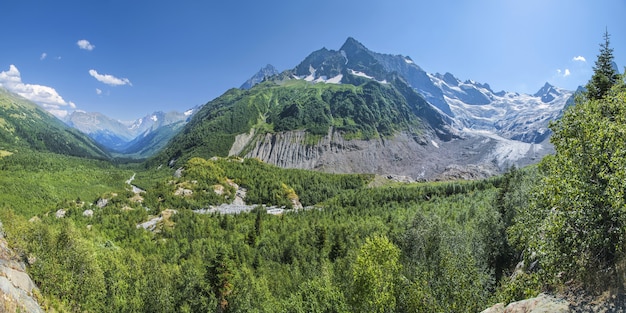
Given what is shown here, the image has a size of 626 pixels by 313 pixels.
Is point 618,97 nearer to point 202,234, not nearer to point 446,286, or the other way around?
point 446,286

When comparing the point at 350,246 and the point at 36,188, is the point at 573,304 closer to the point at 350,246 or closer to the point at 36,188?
the point at 350,246

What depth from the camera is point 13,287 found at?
29.8m

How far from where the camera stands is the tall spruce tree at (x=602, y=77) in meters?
46.4

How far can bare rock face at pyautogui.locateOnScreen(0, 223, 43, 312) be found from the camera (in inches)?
1002

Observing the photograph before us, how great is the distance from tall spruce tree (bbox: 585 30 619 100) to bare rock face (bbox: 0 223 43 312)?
68032 mm

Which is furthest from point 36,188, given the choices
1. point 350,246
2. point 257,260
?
point 350,246

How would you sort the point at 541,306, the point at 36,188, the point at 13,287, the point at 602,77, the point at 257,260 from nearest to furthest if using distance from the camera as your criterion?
the point at 541,306
the point at 13,287
the point at 602,77
the point at 257,260
the point at 36,188

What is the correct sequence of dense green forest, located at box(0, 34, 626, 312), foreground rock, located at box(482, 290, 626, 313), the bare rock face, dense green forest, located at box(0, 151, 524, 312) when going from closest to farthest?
foreground rock, located at box(482, 290, 626, 313) < dense green forest, located at box(0, 34, 626, 312) < the bare rock face < dense green forest, located at box(0, 151, 524, 312)

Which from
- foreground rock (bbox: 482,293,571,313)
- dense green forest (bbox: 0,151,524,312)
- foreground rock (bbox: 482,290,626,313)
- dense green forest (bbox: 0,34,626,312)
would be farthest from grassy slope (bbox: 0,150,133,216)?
foreground rock (bbox: 482,290,626,313)

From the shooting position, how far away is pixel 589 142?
17141mm

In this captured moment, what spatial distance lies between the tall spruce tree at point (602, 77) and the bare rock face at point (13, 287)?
68.0m

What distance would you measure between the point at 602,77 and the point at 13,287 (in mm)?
77720

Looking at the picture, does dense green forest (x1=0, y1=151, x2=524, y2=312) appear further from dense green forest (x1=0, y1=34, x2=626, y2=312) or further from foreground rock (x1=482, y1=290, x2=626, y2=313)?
foreground rock (x1=482, y1=290, x2=626, y2=313)

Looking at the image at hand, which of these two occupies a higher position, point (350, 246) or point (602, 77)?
point (602, 77)
